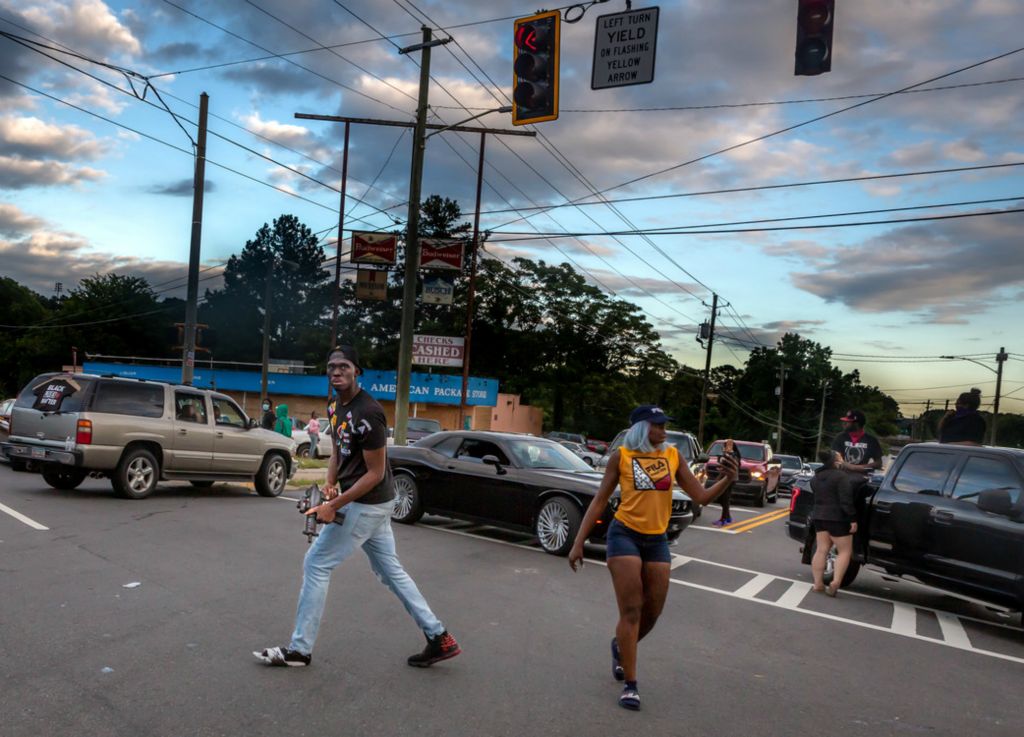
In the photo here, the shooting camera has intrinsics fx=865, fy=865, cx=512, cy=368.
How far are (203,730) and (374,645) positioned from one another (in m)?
1.76

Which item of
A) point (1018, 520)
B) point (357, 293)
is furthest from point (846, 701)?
point (357, 293)

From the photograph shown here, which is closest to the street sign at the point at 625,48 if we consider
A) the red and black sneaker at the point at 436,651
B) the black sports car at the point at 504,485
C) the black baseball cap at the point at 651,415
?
the black sports car at the point at 504,485

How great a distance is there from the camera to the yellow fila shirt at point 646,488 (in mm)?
5070

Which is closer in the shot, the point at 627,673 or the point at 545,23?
the point at 627,673

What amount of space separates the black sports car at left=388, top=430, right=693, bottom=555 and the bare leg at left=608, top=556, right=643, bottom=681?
4896mm

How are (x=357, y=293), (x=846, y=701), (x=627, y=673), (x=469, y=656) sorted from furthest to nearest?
1. (x=357, y=293)
2. (x=469, y=656)
3. (x=846, y=701)
4. (x=627, y=673)

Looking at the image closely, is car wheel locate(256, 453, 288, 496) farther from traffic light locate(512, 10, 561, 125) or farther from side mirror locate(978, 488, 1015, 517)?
side mirror locate(978, 488, 1015, 517)

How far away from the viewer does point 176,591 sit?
22.8 ft

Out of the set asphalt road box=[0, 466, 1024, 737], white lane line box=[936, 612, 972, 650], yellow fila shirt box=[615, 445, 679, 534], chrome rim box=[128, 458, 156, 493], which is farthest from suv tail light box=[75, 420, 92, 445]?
white lane line box=[936, 612, 972, 650]

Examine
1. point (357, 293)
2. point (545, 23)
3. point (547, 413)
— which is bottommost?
point (547, 413)

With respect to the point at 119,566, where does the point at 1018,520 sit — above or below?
above

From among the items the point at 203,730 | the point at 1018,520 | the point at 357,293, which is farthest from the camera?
the point at 357,293

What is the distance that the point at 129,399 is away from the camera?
1282 centimetres

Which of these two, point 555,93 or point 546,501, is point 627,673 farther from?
point 555,93
